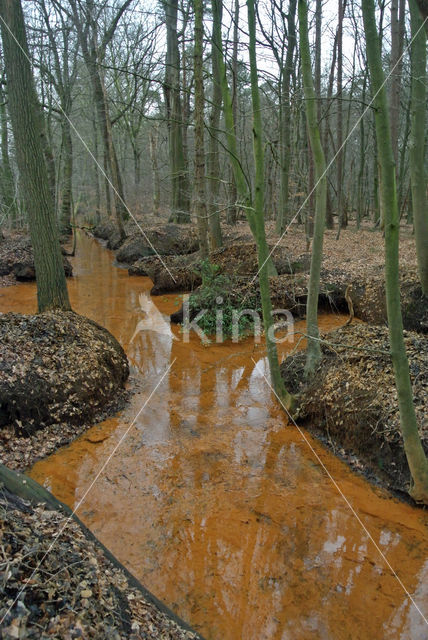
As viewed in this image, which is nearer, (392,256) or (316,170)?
(392,256)

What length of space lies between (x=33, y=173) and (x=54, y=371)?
3.51 meters

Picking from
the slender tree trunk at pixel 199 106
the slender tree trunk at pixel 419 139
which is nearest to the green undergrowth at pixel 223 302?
the slender tree trunk at pixel 199 106

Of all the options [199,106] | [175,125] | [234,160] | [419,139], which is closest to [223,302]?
[234,160]

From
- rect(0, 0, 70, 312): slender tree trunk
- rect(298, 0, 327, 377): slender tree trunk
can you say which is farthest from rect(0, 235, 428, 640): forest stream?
rect(0, 0, 70, 312): slender tree trunk

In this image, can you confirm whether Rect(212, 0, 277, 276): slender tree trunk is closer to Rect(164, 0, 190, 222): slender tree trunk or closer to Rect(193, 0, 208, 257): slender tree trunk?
Rect(193, 0, 208, 257): slender tree trunk

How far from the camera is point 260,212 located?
4.82 meters

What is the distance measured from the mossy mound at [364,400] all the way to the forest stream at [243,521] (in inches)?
9.7

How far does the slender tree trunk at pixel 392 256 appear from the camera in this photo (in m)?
3.11

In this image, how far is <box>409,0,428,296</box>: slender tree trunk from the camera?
265 inches

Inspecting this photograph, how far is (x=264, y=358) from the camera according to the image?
762cm

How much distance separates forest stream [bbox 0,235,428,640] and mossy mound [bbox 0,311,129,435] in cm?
37

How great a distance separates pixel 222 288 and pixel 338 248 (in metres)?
5.88

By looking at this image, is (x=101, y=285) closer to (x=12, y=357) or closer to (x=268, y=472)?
(x=12, y=357)

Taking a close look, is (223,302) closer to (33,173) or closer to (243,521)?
(33,173)
